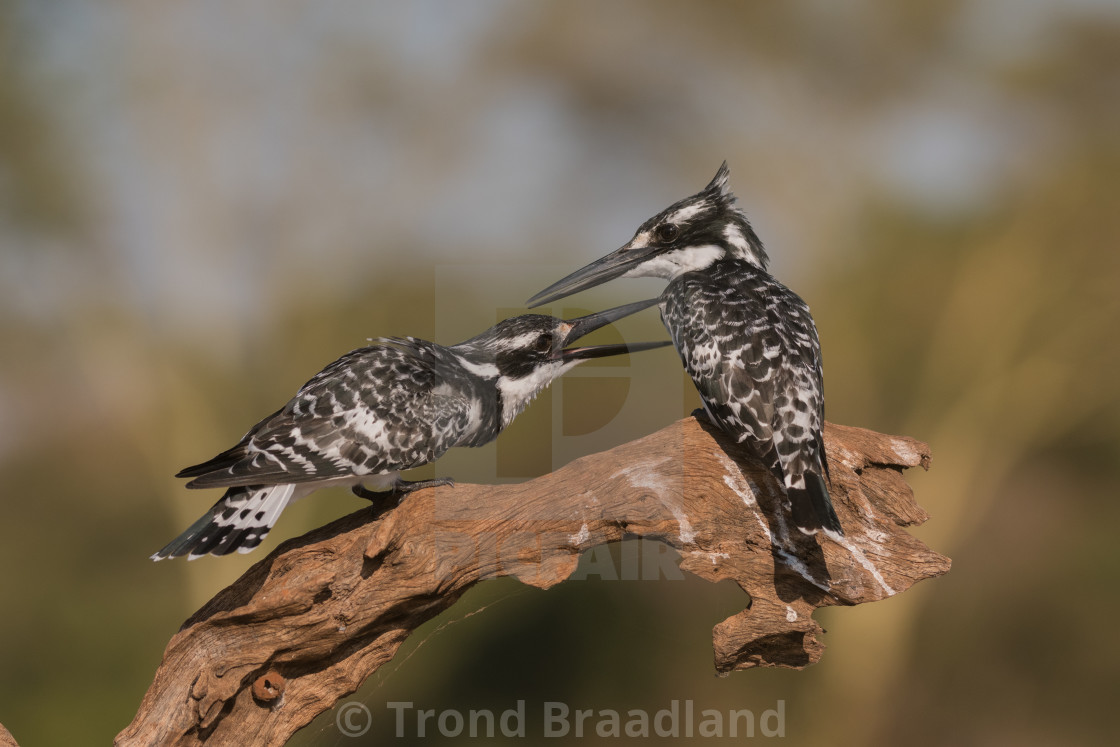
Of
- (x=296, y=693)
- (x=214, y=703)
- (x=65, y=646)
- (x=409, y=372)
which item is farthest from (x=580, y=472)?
(x=65, y=646)

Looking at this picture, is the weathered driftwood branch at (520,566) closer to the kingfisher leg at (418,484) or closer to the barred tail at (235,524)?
the kingfisher leg at (418,484)

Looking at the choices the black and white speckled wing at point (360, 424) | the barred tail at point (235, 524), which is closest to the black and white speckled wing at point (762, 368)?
the black and white speckled wing at point (360, 424)

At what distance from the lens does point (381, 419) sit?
2424 millimetres

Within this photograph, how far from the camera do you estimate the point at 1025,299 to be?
5102 mm

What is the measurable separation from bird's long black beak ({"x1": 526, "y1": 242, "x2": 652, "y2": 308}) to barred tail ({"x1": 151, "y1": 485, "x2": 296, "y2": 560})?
1460 mm

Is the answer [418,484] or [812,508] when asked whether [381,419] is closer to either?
[418,484]

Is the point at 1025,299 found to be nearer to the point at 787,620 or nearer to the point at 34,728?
the point at 787,620

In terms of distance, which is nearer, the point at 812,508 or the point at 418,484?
the point at 812,508

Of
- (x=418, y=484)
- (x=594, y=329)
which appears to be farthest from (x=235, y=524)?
(x=594, y=329)

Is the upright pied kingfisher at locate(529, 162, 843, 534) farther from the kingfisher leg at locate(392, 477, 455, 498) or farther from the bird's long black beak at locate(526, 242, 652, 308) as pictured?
the kingfisher leg at locate(392, 477, 455, 498)

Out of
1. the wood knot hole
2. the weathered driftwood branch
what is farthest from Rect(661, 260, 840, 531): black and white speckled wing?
the wood knot hole

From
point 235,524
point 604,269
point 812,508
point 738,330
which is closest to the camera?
point 812,508

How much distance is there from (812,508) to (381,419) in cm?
138

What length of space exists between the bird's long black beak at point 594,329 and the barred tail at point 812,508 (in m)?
0.91
